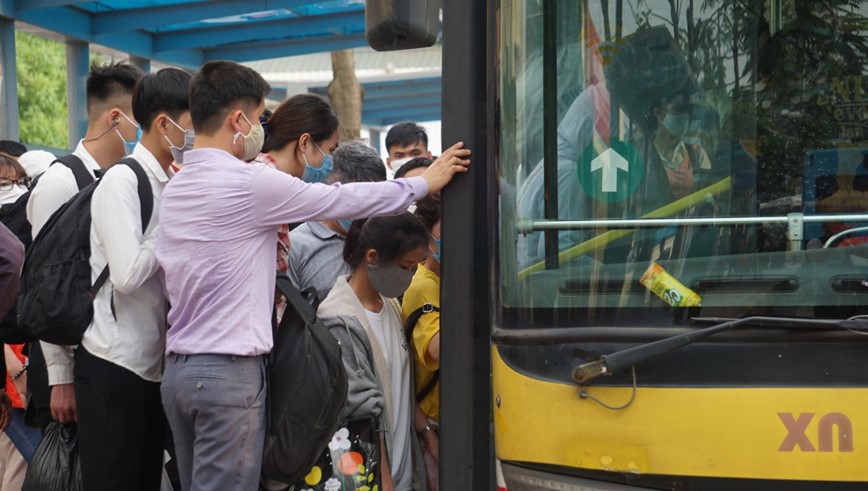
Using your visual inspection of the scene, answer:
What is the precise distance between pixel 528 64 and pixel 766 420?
40.9 inches

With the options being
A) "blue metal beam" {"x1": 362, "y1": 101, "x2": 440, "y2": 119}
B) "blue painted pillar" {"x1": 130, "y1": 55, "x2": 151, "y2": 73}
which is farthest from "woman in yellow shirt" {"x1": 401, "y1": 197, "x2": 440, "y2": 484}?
"blue metal beam" {"x1": 362, "y1": 101, "x2": 440, "y2": 119}

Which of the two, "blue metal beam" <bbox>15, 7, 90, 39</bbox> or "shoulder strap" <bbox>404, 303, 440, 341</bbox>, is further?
"blue metal beam" <bbox>15, 7, 90, 39</bbox>

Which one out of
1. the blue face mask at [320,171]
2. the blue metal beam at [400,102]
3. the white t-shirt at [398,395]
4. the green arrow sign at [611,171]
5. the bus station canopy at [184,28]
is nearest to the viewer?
the green arrow sign at [611,171]

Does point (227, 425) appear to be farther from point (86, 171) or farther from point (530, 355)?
point (86, 171)

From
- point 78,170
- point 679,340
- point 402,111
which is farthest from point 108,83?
point 402,111

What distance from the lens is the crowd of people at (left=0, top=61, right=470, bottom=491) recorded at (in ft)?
9.69

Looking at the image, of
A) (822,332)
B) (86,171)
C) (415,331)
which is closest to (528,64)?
(822,332)

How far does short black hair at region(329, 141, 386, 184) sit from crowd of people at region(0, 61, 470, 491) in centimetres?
25

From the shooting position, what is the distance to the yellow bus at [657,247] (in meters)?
2.39

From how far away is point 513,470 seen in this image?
2.64 metres

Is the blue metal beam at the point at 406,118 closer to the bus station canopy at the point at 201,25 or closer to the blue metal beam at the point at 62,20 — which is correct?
the bus station canopy at the point at 201,25

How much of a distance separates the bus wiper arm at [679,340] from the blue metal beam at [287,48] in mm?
9838

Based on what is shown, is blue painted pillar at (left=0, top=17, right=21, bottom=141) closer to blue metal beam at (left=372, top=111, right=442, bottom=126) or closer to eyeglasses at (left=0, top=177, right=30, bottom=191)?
eyeglasses at (left=0, top=177, right=30, bottom=191)

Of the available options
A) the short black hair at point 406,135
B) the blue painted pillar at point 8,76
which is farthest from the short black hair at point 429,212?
the blue painted pillar at point 8,76
